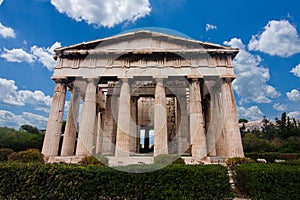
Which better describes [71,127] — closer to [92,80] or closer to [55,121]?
[55,121]

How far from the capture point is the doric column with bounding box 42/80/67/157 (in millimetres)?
18875

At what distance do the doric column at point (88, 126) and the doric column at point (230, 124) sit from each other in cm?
1278

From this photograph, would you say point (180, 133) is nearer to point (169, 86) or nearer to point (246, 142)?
point (169, 86)

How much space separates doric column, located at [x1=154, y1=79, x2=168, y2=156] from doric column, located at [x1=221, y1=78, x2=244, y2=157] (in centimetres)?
583

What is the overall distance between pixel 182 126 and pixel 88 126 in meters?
11.5

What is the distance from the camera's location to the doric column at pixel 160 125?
60.0 feet

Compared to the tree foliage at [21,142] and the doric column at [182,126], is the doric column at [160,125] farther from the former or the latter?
the tree foliage at [21,142]

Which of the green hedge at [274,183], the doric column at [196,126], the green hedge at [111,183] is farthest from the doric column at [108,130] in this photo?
the green hedge at [274,183]

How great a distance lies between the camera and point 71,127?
21.3m

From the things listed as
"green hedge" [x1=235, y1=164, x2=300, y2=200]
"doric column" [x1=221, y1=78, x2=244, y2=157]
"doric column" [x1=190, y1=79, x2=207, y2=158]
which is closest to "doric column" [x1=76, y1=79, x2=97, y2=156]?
"doric column" [x1=190, y1=79, x2=207, y2=158]

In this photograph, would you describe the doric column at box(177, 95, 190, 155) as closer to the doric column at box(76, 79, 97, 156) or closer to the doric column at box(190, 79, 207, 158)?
the doric column at box(190, 79, 207, 158)

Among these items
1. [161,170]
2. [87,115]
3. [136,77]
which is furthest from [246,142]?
[161,170]

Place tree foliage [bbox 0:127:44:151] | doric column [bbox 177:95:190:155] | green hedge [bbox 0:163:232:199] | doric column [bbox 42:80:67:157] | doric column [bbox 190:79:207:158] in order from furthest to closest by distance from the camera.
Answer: tree foliage [bbox 0:127:44:151] → doric column [bbox 177:95:190:155] → doric column [bbox 42:80:67:157] → doric column [bbox 190:79:207:158] → green hedge [bbox 0:163:232:199]

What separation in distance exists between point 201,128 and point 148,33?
35.8 ft
